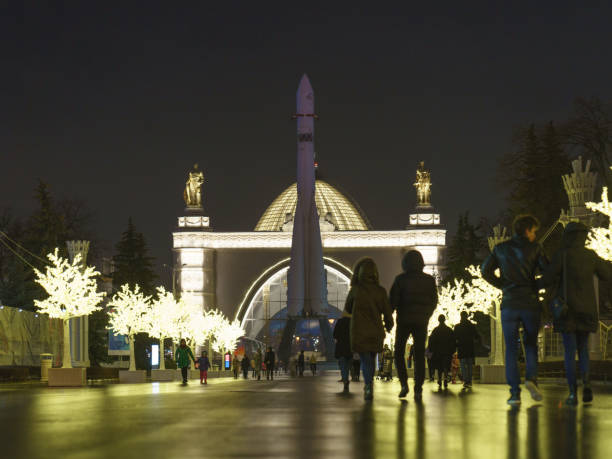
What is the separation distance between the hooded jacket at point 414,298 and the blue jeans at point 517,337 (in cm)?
179

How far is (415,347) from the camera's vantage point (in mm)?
14422

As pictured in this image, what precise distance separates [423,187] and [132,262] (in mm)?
31813

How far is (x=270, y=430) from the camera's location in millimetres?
9352

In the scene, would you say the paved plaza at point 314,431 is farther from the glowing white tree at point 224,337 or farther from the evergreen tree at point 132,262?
the evergreen tree at point 132,262

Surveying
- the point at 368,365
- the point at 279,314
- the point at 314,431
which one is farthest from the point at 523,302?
the point at 279,314

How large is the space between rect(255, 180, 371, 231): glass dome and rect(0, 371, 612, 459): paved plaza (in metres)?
117

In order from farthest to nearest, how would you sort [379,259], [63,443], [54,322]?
[379,259]
[54,322]
[63,443]

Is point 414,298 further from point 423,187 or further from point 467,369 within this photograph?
point 423,187

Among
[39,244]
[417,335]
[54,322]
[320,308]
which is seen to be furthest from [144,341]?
[417,335]

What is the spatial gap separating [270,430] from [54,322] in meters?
37.9

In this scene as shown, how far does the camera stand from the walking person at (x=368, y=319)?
1423 cm

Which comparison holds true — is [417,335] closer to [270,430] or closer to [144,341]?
[270,430]

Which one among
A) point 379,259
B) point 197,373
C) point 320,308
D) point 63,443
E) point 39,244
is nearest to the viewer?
point 63,443

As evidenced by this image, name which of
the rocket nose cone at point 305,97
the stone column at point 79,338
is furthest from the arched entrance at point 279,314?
the stone column at point 79,338
